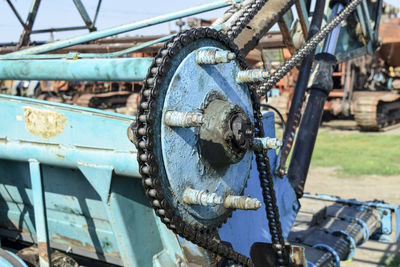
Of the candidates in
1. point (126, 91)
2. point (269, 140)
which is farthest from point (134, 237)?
point (126, 91)

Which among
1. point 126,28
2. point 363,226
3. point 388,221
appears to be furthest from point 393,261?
point 126,28

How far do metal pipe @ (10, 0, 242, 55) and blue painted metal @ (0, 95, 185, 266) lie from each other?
52cm

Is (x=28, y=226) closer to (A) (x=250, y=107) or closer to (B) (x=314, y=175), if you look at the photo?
(A) (x=250, y=107)

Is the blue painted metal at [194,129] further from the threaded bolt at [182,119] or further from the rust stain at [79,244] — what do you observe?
the rust stain at [79,244]

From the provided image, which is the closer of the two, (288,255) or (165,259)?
(165,259)

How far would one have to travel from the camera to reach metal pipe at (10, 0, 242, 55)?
211cm

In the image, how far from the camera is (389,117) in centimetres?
1209

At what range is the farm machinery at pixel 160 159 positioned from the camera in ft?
4.19

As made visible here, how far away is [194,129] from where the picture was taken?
1367 millimetres

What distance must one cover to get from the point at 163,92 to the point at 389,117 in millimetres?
11985

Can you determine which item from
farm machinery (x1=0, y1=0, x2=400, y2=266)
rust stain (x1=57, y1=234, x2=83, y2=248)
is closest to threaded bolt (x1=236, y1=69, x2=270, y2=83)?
farm machinery (x1=0, y1=0, x2=400, y2=266)

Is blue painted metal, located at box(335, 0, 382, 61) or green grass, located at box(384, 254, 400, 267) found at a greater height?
blue painted metal, located at box(335, 0, 382, 61)

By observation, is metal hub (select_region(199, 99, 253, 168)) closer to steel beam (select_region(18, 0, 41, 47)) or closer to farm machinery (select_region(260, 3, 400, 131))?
steel beam (select_region(18, 0, 41, 47))

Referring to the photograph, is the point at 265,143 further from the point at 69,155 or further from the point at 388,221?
the point at 388,221
